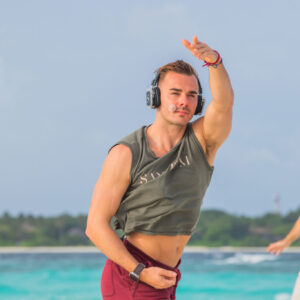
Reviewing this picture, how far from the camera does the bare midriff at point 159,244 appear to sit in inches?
114

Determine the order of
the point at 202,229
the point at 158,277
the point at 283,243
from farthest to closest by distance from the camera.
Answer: the point at 202,229 < the point at 283,243 < the point at 158,277

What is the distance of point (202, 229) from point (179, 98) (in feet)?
118

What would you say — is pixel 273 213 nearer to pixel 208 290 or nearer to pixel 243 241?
pixel 243 241

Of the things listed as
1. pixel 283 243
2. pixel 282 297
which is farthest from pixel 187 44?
pixel 282 297

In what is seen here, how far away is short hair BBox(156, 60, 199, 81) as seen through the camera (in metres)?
2.91

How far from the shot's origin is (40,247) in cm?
3888

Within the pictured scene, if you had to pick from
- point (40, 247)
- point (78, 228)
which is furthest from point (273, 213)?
point (40, 247)

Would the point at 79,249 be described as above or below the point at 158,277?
above

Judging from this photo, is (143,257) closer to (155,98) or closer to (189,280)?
(155,98)

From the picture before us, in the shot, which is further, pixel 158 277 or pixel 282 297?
pixel 282 297

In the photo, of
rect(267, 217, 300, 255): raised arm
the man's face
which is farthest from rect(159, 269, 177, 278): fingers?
rect(267, 217, 300, 255): raised arm

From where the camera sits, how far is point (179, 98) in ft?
9.38

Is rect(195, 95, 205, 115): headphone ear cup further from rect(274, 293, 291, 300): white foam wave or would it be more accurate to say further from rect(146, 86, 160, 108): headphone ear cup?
rect(274, 293, 291, 300): white foam wave

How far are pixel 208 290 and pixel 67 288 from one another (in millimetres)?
4352
